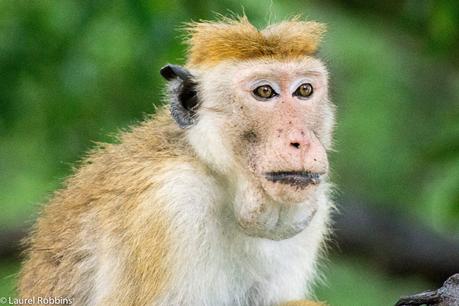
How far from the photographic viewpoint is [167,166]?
9.09 meters

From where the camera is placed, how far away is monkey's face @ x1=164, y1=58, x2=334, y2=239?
8547 mm

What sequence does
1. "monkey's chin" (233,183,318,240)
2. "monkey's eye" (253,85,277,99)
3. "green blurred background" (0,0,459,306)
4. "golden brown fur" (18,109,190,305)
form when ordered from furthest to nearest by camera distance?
1. "green blurred background" (0,0,459,306)
2. "monkey's eye" (253,85,277,99)
3. "golden brown fur" (18,109,190,305)
4. "monkey's chin" (233,183,318,240)

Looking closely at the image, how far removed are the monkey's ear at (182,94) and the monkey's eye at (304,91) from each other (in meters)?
0.71

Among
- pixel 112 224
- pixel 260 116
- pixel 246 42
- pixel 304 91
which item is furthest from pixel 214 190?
pixel 246 42

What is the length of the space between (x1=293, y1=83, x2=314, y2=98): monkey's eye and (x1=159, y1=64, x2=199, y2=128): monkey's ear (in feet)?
2.33

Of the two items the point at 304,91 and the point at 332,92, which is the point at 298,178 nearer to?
the point at 304,91

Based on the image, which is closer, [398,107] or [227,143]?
[227,143]

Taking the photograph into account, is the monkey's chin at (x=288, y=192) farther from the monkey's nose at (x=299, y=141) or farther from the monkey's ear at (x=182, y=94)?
the monkey's ear at (x=182, y=94)

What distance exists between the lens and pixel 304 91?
9164 mm

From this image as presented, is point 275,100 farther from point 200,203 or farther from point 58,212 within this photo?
point 58,212

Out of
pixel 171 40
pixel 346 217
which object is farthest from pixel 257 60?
pixel 346 217

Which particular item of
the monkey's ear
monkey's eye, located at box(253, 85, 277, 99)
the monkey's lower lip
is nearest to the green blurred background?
monkey's eye, located at box(253, 85, 277, 99)

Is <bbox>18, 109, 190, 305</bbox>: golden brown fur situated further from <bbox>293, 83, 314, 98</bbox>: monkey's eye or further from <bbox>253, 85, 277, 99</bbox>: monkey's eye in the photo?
<bbox>293, 83, 314, 98</bbox>: monkey's eye

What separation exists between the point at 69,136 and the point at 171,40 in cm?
235
